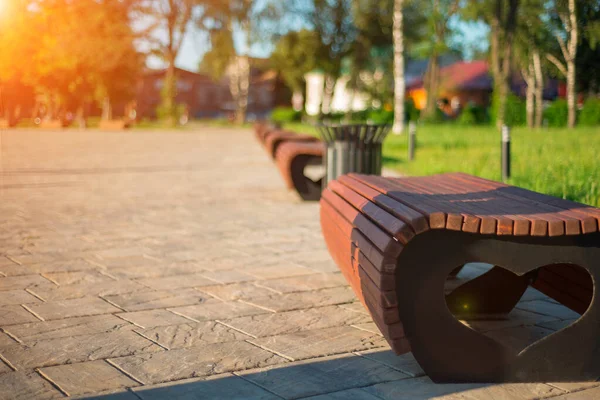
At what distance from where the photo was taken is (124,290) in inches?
195

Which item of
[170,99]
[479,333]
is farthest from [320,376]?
[170,99]

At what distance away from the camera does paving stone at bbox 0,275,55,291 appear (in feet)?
16.5

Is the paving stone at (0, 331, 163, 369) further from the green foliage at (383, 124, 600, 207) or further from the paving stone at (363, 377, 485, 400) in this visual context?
the green foliage at (383, 124, 600, 207)

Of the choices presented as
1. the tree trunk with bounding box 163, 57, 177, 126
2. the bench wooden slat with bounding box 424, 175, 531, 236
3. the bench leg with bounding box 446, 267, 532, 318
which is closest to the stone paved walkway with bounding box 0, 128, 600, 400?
the bench leg with bounding box 446, 267, 532, 318

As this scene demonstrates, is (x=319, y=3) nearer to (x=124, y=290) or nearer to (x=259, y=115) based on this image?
(x=259, y=115)

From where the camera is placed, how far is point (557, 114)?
1426 inches

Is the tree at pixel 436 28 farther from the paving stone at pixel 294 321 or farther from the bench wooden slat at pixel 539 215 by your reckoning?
the bench wooden slat at pixel 539 215

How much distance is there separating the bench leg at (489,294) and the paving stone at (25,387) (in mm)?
2210

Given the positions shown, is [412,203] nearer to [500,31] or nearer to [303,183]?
[303,183]

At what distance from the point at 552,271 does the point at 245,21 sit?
146ft

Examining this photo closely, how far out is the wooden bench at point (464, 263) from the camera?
3.08m

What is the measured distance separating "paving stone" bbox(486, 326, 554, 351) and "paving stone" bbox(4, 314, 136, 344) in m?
2.01

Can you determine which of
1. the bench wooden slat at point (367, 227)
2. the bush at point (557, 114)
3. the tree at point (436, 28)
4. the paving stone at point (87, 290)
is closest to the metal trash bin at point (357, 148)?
the bench wooden slat at point (367, 227)

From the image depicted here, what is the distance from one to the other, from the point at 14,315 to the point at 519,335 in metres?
2.87
